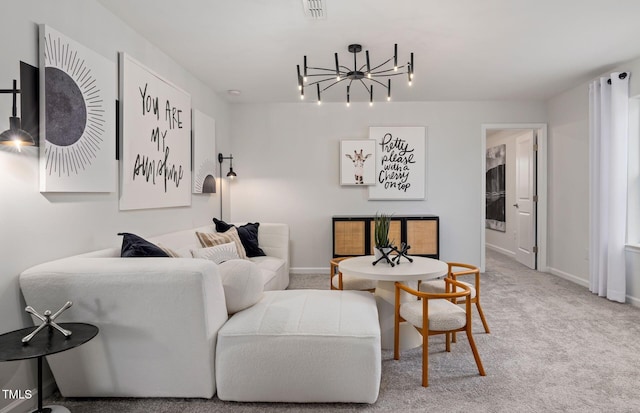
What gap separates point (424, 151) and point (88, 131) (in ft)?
13.6

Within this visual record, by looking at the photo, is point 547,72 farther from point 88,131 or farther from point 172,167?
point 88,131

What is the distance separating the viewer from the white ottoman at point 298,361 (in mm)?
1889

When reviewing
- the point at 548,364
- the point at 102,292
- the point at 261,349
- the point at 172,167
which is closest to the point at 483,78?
the point at 548,364

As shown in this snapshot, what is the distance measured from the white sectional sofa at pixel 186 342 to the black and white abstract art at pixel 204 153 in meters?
2.18

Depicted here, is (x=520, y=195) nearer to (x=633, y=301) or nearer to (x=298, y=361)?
(x=633, y=301)

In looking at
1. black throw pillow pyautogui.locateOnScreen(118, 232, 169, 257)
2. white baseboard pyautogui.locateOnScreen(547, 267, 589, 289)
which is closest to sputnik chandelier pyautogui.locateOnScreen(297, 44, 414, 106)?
black throw pillow pyautogui.locateOnScreen(118, 232, 169, 257)

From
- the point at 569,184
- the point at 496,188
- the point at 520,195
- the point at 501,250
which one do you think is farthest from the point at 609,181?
the point at 496,188

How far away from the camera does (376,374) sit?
1912mm

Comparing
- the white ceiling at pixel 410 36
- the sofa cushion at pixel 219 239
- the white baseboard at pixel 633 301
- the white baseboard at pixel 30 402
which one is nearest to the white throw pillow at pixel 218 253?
the sofa cushion at pixel 219 239

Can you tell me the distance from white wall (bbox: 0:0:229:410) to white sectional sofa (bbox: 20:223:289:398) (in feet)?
0.42

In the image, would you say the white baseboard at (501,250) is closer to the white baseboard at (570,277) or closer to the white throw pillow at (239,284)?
the white baseboard at (570,277)

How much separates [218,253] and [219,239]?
341 millimetres

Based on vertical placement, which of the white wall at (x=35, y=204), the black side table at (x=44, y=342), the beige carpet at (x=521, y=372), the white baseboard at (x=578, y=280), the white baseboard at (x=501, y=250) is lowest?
the beige carpet at (x=521, y=372)

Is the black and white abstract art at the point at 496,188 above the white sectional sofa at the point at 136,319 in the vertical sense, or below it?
above
